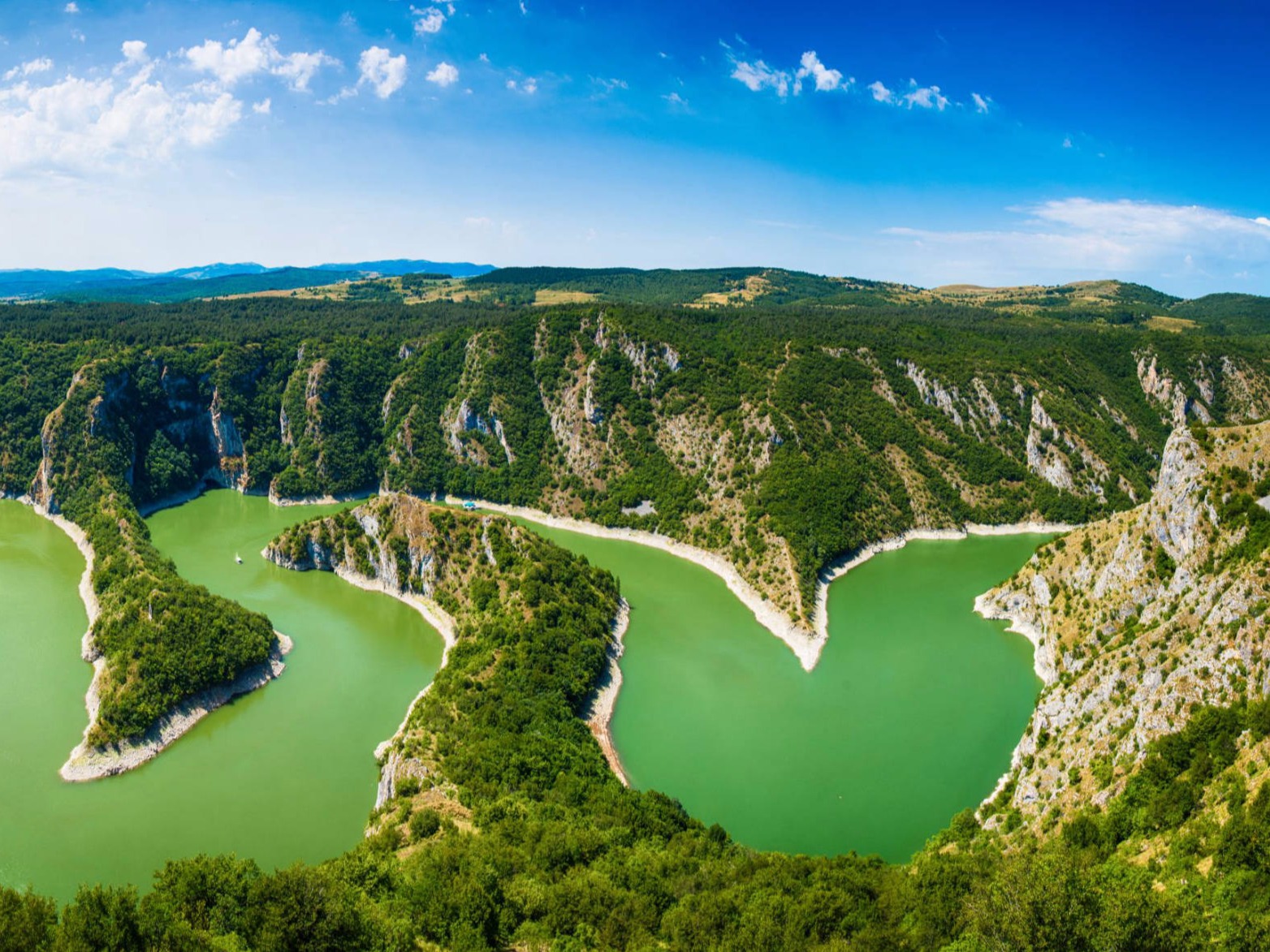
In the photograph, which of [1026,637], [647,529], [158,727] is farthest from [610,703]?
[647,529]

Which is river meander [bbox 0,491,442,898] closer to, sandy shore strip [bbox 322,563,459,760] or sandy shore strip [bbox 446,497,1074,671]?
sandy shore strip [bbox 322,563,459,760]

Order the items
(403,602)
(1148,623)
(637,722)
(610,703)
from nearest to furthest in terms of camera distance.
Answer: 1. (1148,623)
2. (637,722)
3. (610,703)
4. (403,602)

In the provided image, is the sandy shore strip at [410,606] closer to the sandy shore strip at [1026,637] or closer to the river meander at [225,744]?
the river meander at [225,744]

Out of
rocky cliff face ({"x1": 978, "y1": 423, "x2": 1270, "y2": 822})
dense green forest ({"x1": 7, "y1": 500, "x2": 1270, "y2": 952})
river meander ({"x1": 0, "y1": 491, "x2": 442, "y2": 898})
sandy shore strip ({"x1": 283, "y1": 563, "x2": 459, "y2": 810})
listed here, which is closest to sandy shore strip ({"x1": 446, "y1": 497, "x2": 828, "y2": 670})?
rocky cliff face ({"x1": 978, "y1": 423, "x2": 1270, "y2": 822})

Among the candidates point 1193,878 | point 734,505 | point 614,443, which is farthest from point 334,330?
point 1193,878

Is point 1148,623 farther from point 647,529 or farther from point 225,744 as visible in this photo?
point 225,744

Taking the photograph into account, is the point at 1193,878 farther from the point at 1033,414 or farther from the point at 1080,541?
the point at 1033,414
